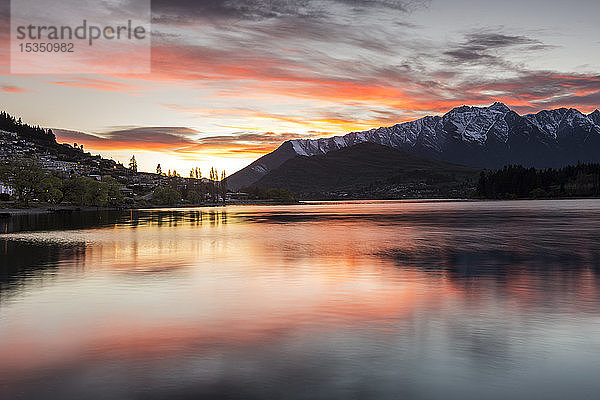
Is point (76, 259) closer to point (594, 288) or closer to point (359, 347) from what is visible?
point (359, 347)

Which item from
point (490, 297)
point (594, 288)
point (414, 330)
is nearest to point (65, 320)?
point (414, 330)

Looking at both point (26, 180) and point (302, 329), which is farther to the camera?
point (26, 180)

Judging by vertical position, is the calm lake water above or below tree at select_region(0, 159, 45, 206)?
below

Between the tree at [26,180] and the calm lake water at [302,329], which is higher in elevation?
the tree at [26,180]

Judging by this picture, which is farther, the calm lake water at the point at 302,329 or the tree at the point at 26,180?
the tree at the point at 26,180

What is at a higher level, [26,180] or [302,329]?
[26,180]

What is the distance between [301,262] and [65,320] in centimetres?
2237

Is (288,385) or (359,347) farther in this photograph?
(359,347)

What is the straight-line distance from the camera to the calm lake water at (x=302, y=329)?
1320 centimetres

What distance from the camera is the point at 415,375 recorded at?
13891 mm

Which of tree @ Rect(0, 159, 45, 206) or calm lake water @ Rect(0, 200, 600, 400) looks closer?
calm lake water @ Rect(0, 200, 600, 400)

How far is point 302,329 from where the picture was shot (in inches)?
766

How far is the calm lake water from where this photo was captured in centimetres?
1320

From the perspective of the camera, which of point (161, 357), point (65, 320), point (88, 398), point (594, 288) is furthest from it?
point (594, 288)
